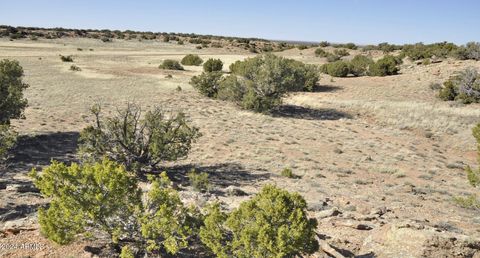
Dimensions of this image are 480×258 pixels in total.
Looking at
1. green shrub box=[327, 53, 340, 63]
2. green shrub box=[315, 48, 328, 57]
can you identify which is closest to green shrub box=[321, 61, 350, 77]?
green shrub box=[327, 53, 340, 63]

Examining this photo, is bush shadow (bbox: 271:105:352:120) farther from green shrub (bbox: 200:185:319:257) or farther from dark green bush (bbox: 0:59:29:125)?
green shrub (bbox: 200:185:319:257)

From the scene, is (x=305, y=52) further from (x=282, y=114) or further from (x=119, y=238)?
(x=119, y=238)

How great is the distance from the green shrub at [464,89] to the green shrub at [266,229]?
2900 centimetres

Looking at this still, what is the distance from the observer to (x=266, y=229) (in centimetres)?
787

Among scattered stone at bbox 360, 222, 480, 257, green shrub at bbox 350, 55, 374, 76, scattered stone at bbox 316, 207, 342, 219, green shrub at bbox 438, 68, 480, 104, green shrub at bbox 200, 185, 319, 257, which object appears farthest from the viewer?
green shrub at bbox 350, 55, 374, 76

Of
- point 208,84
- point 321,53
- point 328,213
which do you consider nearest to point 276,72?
point 208,84

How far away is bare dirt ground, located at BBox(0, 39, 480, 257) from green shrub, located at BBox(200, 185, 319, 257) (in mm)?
2120

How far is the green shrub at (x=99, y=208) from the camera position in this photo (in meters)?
8.05

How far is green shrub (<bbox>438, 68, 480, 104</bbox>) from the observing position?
32.4 m

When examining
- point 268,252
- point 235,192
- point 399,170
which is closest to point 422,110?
point 399,170

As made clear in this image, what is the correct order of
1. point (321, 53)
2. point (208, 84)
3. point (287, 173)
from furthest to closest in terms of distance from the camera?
point (321, 53), point (208, 84), point (287, 173)

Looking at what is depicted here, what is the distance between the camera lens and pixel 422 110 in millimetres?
30984

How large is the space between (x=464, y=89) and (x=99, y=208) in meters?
32.1

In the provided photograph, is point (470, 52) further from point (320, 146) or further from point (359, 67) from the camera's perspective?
point (320, 146)
